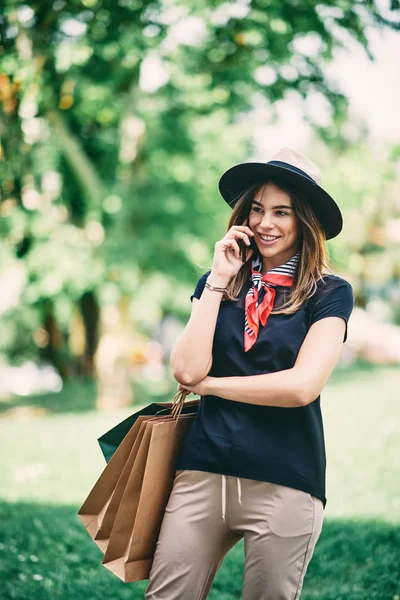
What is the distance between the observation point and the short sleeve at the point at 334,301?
8.19 ft

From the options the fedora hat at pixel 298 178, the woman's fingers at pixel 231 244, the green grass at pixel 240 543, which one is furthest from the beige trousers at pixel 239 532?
the green grass at pixel 240 543

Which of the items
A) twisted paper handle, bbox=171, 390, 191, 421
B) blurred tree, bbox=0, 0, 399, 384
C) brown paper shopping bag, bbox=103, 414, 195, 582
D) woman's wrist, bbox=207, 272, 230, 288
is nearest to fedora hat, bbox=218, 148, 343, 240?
woman's wrist, bbox=207, 272, 230, 288

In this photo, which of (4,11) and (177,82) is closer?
(4,11)

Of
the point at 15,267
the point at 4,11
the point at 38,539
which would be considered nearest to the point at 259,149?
the point at 15,267

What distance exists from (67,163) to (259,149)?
15.3 feet

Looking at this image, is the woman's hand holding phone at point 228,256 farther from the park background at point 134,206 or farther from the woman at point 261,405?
the park background at point 134,206

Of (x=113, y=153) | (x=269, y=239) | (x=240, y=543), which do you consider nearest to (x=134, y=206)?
(x=113, y=153)

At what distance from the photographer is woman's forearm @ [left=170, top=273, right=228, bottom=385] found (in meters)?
2.50

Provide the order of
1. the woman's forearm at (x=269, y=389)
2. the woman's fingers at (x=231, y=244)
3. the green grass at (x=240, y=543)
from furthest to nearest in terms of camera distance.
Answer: the green grass at (x=240, y=543) < the woman's fingers at (x=231, y=244) < the woman's forearm at (x=269, y=389)

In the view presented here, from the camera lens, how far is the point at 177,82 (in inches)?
460

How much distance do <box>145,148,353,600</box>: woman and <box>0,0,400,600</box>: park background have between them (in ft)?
7.19

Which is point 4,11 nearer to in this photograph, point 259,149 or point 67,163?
point 67,163

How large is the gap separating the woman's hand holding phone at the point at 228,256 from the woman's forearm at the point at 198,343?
0.06 m

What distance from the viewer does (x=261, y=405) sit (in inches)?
96.6
